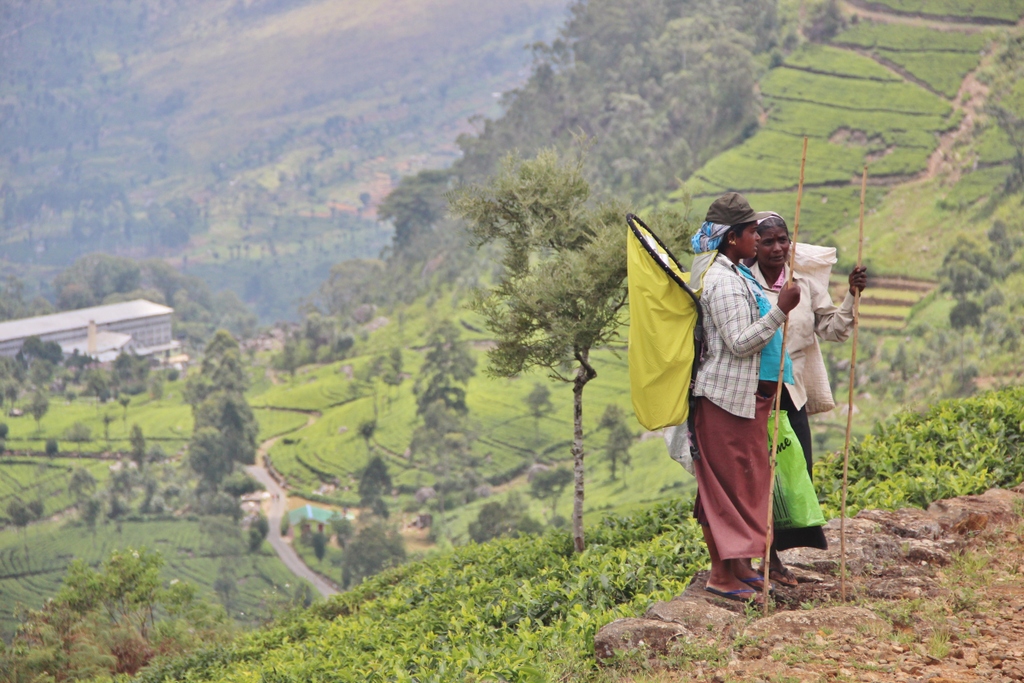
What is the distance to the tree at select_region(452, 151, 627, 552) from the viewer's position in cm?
636

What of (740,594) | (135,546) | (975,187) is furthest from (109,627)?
(975,187)

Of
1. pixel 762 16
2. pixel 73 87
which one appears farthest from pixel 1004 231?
pixel 73 87

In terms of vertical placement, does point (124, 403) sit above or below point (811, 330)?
below

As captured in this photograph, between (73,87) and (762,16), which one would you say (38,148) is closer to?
(73,87)

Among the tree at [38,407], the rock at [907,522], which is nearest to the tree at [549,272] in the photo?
the rock at [907,522]

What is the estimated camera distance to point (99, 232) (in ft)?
350

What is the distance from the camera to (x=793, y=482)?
3.63m

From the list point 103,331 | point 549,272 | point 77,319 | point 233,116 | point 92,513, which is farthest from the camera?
point 233,116

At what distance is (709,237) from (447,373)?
34555 millimetres

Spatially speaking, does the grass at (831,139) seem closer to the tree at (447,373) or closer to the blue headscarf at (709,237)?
the tree at (447,373)

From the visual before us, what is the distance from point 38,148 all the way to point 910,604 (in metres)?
135

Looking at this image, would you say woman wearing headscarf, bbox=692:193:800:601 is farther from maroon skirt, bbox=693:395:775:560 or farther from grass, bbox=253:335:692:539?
grass, bbox=253:335:692:539

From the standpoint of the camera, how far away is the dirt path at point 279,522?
31719 mm

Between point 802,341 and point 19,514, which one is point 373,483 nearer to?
point 19,514
